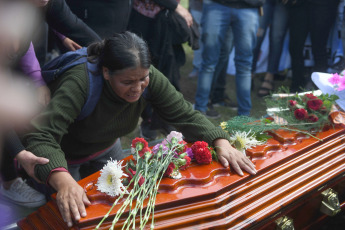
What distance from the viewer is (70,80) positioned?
5.75ft

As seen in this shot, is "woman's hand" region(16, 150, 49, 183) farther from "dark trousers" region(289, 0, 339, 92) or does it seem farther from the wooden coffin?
"dark trousers" region(289, 0, 339, 92)

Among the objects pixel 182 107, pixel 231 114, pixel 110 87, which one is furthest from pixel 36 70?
pixel 231 114

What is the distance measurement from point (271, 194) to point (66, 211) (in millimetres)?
941

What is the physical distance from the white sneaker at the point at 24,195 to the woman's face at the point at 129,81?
51.1 inches

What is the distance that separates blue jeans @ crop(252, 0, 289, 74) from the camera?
458cm

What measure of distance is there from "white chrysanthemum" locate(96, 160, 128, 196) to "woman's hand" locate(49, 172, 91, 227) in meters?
0.08

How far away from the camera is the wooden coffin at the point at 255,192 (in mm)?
1506

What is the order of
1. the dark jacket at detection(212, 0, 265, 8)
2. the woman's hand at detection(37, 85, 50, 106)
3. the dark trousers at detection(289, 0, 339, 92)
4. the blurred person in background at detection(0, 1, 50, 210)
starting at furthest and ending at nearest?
the dark trousers at detection(289, 0, 339, 92), the dark jacket at detection(212, 0, 265, 8), the woman's hand at detection(37, 85, 50, 106), the blurred person in background at detection(0, 1, 50, 210)

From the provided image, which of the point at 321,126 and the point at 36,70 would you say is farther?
the point at 321,126

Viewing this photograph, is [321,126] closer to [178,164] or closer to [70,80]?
[178,164]

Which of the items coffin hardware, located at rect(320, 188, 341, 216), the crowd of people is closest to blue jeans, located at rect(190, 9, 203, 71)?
the crowd of people

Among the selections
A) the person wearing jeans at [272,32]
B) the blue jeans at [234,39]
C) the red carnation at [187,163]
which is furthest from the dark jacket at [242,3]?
the red carnation at [187,163]

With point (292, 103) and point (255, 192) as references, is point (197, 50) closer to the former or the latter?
point (292, 103)

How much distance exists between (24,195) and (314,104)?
210 cm
